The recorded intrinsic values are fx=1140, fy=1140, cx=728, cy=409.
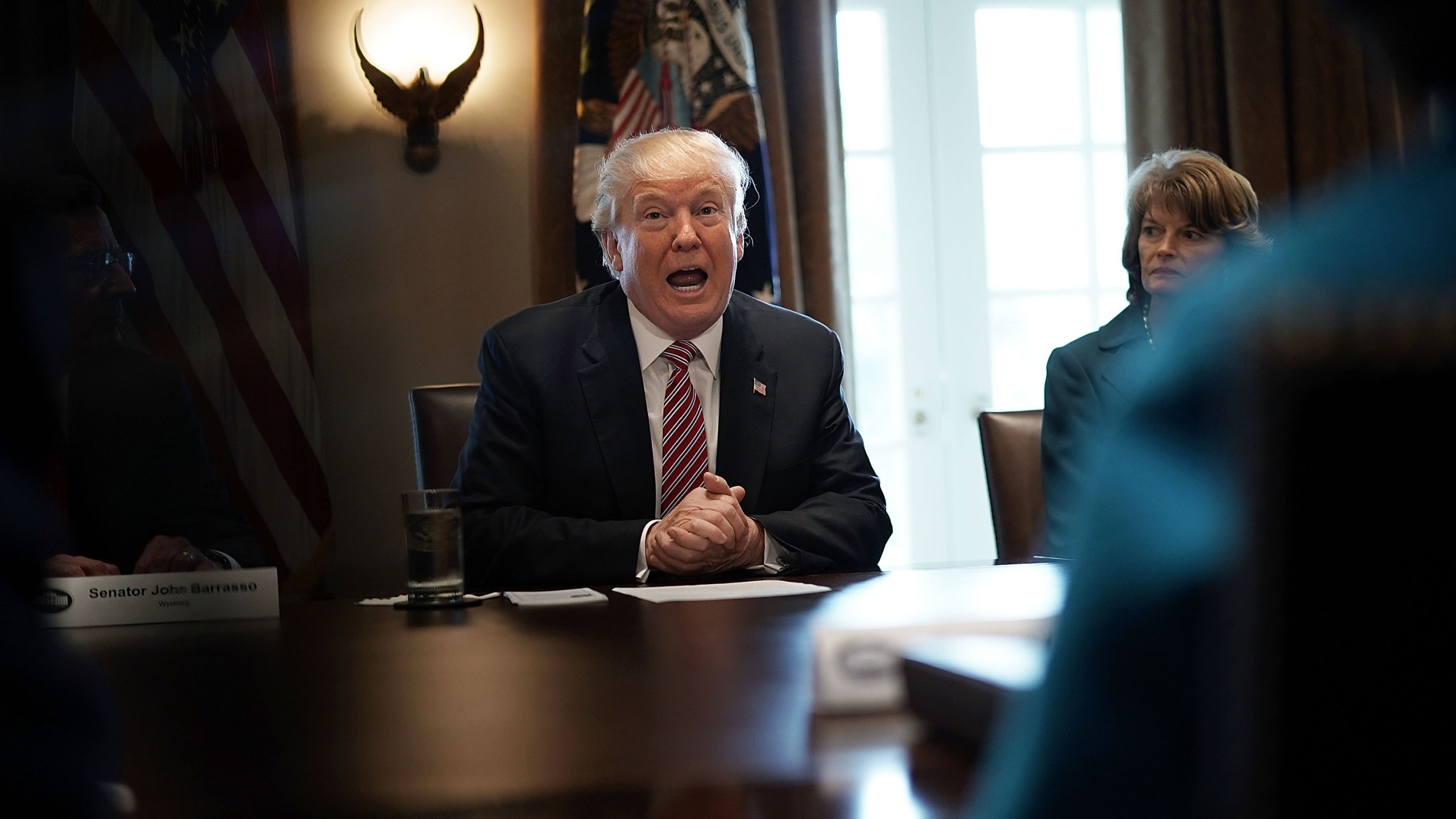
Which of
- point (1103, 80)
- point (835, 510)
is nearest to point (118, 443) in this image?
point (835, 510)

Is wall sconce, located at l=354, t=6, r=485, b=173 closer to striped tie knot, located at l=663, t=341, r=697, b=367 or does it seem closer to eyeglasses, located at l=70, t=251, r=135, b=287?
eyeglasses, located at l=70, t=251, r=135, b=287

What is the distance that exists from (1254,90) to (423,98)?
2.86 meters

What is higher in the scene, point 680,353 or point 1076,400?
point 680,353

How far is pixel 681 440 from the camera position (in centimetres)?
231

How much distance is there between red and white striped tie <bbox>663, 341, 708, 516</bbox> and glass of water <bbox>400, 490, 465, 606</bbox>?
0.73 meters

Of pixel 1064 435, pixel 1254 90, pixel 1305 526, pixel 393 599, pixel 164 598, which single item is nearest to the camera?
pixel 1305 526

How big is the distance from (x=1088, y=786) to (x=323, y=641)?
1068 millimetres

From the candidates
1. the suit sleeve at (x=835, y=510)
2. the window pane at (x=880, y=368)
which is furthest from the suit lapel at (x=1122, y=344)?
the window pane at (x=880, y=368)

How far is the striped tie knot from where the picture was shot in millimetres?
2398

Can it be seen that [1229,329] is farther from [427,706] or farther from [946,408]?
[946,408]

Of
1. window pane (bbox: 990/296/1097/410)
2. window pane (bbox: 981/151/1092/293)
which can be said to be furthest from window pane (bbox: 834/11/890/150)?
window pane (bbox: 990/296/1097/410)

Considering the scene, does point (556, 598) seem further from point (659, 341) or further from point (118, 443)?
point (118, 443)

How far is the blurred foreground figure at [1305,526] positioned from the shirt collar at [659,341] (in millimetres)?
2112

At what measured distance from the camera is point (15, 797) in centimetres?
35
